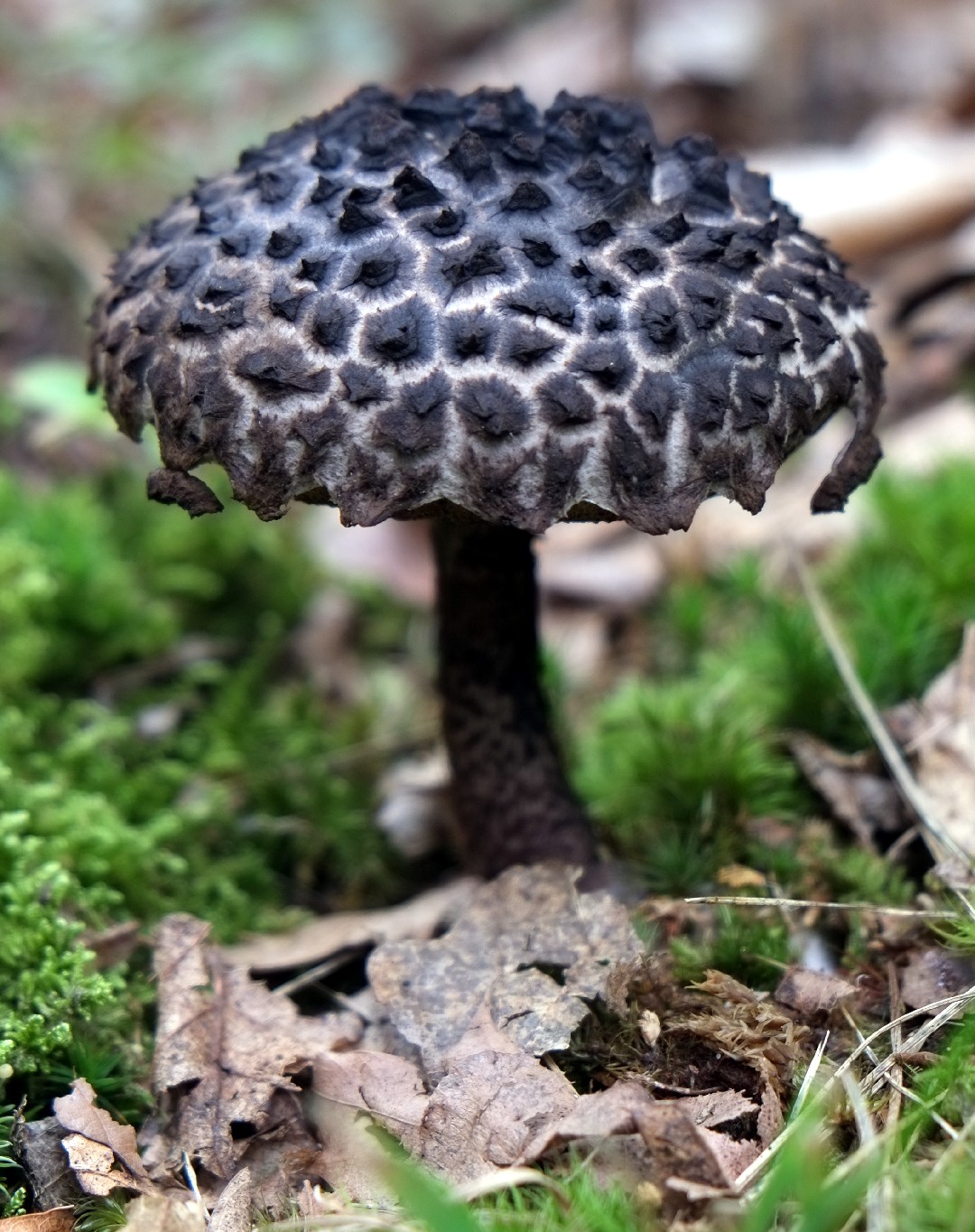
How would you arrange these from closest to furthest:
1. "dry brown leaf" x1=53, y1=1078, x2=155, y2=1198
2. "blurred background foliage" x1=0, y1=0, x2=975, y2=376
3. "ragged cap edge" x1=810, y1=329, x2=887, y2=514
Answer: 1. "dry brown leaf" x1=53, y1=1078, x2=155, y2=1198
2. "ragged cap edge" x1=810, y1=329, x2=887, y2=514
3. "blurred background foliage" x1=0, y1=0, x2=975, y2=376

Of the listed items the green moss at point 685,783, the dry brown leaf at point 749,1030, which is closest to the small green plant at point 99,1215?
Result: the dry brown leaf at point 749,1030

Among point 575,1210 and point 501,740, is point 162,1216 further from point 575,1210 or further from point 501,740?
point 501,740

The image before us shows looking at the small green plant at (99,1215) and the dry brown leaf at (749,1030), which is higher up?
the dry brown leaf at (749,1030)

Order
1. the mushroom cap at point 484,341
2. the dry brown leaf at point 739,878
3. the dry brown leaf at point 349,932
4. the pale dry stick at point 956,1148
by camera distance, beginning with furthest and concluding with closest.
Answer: the dry brown leaf at point 349,932
the dry brown leaf at point 739,878
the mushroom cap at point 484,341
the pale dry stick at point 956,1148

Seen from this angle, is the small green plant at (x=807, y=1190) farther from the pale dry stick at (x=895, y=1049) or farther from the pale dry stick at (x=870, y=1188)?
the pale dry stick at (x=895, y=1049)

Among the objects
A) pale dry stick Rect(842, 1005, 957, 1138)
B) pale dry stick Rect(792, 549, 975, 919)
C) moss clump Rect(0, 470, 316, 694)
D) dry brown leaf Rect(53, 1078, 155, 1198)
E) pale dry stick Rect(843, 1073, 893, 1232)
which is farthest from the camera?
moss clump Rect(0, 470, 316, 694)

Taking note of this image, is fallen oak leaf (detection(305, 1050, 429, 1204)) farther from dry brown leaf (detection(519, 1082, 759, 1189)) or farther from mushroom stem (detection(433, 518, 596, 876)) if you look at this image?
mushroom stem (detection(433, 518, 596, 876))

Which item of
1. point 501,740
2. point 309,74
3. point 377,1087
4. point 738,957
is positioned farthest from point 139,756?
point 309,74

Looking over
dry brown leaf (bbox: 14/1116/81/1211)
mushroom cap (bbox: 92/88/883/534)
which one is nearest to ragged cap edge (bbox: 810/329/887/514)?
mushroom cap (bbox: 92/88/883/534)

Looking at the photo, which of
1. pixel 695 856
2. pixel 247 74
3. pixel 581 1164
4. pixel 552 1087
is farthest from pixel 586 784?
pixel 247 74
